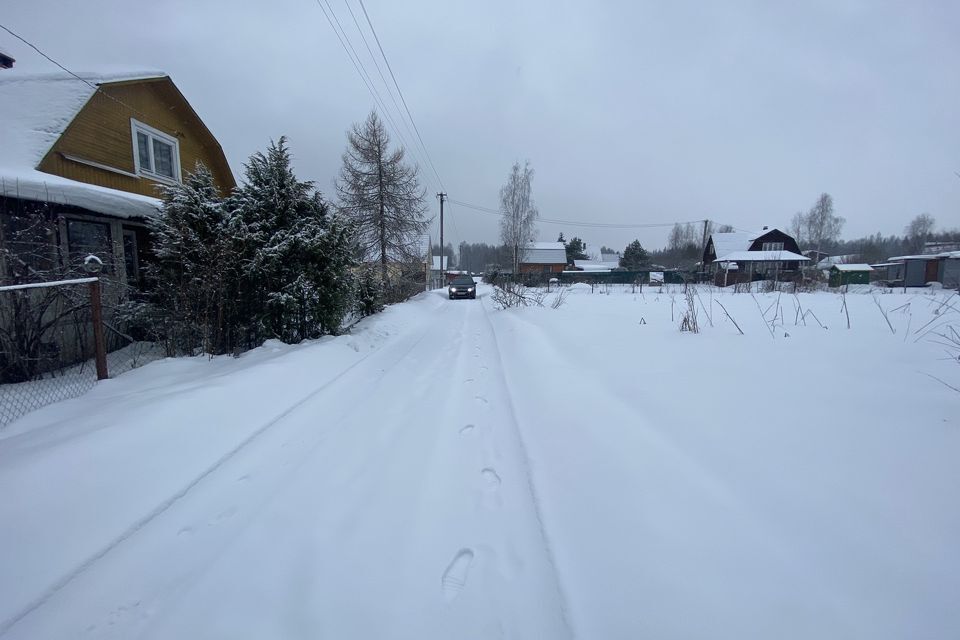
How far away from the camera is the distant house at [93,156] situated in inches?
257

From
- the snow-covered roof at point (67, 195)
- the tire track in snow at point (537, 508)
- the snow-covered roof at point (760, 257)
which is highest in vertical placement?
the snow-covered roof at point (760, 257)

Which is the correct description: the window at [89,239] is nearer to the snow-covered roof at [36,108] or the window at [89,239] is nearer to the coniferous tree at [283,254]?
the snow-covered roof at [36,108]

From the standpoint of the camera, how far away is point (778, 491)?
A: 2186mm

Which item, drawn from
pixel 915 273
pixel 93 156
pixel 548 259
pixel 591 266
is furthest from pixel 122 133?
pixel 591 266

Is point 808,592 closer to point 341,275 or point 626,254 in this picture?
point 341,275

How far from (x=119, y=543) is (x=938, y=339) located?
332 inches

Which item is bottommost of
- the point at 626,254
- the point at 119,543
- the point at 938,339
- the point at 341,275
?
the point at 119,543

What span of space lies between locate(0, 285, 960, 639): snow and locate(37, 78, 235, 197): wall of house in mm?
8344

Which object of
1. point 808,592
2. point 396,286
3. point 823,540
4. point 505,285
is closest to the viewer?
point 808,592

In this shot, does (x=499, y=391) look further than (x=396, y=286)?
No

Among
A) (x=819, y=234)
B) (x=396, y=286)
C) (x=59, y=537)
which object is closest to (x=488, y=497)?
(x=59, y=537)

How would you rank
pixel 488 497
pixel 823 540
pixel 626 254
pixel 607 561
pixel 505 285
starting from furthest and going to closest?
pixel 626 254 → pixel 505 285 → pixel 488 497 → pixel 607 561 → pixel 823 540

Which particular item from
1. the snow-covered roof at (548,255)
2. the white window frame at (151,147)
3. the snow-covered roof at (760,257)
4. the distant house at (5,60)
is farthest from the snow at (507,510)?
the snow-covered roof at (548,255)

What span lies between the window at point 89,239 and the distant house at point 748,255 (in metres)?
41.0
